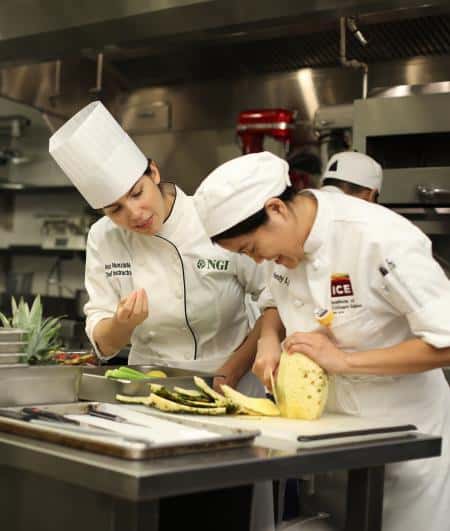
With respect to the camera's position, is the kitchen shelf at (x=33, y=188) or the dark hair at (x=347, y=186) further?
the kitchen shelf at (x=33, y=188)

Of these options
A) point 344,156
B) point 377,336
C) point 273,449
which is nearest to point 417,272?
point 377,336

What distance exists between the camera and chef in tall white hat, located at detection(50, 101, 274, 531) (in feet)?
8.27

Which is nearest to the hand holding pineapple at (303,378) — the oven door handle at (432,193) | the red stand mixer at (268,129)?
the oven door handle at (432,193)

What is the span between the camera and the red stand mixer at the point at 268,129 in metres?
4.30

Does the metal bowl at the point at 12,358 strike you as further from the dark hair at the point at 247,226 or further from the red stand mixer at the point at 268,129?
the red stand mixer at the point at 268,129

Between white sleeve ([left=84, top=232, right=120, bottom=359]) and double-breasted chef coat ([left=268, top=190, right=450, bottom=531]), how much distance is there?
2.28 feet

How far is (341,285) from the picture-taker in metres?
2.07

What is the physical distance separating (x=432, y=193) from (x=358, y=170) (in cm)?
32

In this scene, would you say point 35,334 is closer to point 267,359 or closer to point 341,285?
point 267,359

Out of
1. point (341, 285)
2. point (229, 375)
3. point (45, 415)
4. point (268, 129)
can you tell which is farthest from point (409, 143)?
point (45, 415)

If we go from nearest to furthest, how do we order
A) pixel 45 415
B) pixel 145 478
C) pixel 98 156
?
1. pixel 145 478
2. pixel 45 415
3. pixel 98 156

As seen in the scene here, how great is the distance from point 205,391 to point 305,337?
0.29m

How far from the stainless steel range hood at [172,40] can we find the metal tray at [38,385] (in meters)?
1.56

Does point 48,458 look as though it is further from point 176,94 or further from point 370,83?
point 176,94
